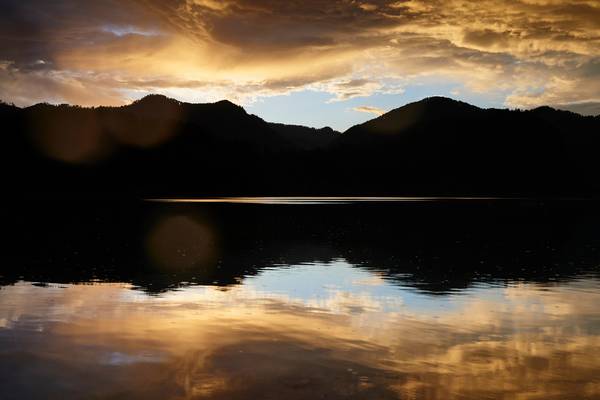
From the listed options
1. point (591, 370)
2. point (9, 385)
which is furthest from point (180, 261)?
point (591, 370)

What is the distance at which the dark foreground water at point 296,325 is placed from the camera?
13.3 meters

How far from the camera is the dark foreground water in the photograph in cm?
1332

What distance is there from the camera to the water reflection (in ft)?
43.1

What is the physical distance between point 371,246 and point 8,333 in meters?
35.7

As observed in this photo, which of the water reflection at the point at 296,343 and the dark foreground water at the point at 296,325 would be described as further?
the dark foreground water at the point at 296,325

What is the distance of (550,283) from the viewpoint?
1202 inches

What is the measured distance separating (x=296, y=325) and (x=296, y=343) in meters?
2.63

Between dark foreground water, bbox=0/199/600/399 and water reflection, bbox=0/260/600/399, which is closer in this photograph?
water reflection, bbox=0/260/600/399

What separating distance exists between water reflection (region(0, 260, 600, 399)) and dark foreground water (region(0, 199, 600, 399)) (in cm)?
7

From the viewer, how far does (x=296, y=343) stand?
17031mm

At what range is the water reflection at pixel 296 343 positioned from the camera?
43.1 feet

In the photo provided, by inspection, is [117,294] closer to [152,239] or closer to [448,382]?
[448,382]

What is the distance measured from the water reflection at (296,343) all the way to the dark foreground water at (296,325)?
0.07 m

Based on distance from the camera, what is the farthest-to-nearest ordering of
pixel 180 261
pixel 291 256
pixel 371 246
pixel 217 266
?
1. pixel 371 246
2. pixel 291 256
3. pixel 180 261
4. pixel 217 266
